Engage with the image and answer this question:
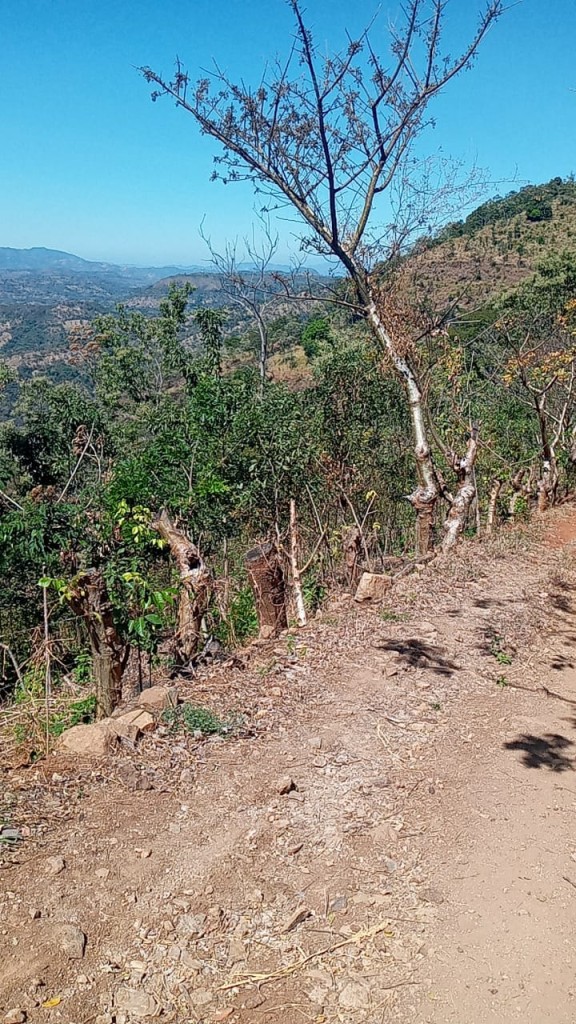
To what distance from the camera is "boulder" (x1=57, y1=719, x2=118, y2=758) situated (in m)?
3.37

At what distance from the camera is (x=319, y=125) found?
20.6 ft

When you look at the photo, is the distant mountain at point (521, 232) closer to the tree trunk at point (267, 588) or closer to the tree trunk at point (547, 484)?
the tree trunk at point (547, 484)

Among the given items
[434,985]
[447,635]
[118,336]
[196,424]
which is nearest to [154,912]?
[434,985]

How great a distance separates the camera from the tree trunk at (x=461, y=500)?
713cm

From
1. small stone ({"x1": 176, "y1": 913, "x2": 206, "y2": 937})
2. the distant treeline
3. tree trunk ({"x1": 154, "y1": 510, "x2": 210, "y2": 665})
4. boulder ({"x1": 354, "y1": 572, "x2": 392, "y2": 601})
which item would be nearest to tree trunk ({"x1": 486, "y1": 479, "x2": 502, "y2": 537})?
boulder ({"x1": 354, "y1": 572, "x2": 392, "y2": 601})

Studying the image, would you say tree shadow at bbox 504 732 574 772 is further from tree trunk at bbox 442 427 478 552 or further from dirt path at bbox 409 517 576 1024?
tree trunk at bbox 442 427 478 552

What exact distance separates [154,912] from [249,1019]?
54cm

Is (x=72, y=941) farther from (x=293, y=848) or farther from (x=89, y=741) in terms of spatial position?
(x=89, y=741)

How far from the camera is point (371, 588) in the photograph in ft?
18.4

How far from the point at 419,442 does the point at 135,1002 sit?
227 inches

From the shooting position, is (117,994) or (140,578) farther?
(140,578)

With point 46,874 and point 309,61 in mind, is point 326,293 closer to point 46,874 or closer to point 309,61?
point 309,61

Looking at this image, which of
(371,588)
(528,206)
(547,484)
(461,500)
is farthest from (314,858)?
(528,206)

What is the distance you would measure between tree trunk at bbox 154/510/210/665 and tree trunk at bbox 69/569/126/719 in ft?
2.01
